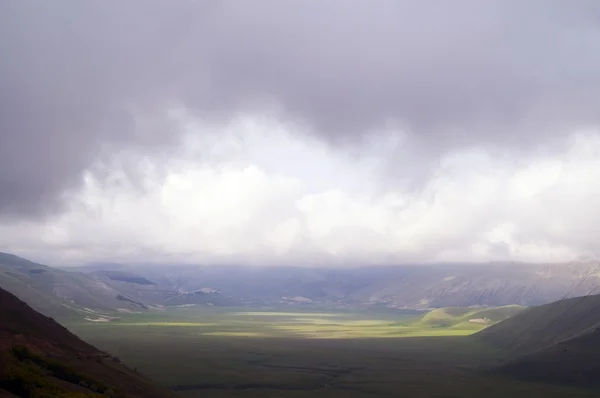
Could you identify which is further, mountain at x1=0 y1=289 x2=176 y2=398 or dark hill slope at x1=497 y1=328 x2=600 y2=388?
dark hill slope at x1=497 y1=328 x2=600 y2=388

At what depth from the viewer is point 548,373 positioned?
17550 centimetres

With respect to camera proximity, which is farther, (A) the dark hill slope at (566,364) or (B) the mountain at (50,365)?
(A) the dark hill slope at (566,364)

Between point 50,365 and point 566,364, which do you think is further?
point 566,364

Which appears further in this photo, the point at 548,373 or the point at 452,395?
the point at 548,373

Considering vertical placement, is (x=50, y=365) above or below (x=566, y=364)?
above

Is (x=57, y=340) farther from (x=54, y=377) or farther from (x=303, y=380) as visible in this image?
(x=303, y=380)

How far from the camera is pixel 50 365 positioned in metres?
91.9

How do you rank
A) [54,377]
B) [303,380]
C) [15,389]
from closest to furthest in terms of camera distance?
[15,389]
[54,377]
[303,380]

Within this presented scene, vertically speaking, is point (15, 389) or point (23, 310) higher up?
point (23, 310)

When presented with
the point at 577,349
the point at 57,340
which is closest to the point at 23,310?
the point at 57,340

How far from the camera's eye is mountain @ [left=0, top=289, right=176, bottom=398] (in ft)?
234

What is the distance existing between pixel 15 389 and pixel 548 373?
153480 mm

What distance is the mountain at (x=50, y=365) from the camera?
71312mm

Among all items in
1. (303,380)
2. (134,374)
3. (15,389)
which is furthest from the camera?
(303,380)
